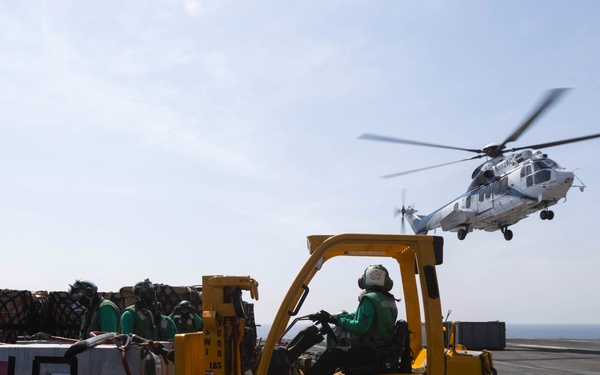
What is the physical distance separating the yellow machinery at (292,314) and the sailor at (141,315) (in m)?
2.71

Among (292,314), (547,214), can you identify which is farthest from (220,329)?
(547,214)

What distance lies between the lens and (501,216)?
113 ft

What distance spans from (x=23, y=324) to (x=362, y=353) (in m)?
9.10

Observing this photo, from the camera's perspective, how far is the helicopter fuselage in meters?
31.5

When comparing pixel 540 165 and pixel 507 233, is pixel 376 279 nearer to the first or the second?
pixel 540 165

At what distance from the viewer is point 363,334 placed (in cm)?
561

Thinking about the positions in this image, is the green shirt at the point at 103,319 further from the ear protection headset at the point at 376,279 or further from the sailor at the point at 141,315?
the ear protection headset at the point at 376,279

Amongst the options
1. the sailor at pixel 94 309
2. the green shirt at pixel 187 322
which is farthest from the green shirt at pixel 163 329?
the green shirt at pixel 187 322

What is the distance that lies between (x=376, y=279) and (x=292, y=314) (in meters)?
0.98

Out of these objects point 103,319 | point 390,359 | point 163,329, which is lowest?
point 390,359

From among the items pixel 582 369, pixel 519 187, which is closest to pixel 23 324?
pixel 582 369

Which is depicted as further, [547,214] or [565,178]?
[547,214]

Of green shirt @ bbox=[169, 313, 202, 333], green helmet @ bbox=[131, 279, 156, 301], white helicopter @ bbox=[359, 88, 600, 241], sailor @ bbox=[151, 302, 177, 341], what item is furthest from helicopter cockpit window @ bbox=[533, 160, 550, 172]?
green helmet @ bbox=[131, 279, 156, 301]

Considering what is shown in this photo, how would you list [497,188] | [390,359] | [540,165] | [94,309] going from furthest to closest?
[497,188], [540,165], [94,309], [390,359]
